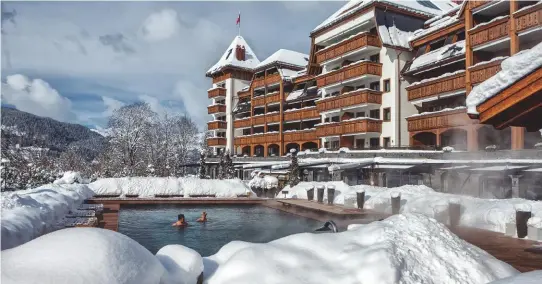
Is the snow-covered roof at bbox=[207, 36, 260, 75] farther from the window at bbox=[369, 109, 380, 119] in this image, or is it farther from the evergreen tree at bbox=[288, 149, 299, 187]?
the evergreen tree at bbox=[288, 149, 299, 187]

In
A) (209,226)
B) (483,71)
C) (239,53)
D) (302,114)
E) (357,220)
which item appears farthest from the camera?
(239,53)

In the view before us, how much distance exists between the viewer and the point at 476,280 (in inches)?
173

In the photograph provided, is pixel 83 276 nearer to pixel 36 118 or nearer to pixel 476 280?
pixel 476 280

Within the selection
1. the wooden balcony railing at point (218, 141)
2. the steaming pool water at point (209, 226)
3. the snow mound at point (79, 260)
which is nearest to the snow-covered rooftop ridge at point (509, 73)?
the snow mound at point (79, 260)

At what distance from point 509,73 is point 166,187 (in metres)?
23.4

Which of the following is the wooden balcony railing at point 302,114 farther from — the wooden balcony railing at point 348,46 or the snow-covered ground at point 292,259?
the snow-covered ground at point 292,259

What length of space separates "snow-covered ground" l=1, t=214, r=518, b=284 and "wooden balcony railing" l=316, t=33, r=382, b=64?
90.9 ft

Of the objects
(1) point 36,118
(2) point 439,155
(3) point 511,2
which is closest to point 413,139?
(2) point 439,155

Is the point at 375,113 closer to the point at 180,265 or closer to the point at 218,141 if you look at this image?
the point at 218,141

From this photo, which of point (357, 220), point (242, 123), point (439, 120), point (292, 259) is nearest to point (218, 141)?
point (242, 123)

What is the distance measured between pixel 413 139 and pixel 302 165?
29.2 feet

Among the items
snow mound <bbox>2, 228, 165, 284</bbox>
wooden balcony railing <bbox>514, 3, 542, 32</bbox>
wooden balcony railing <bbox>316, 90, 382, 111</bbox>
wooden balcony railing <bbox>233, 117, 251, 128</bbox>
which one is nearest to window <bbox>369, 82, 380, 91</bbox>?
wooden balcony railing <bbox>316, 90, 382, 111</bbox>

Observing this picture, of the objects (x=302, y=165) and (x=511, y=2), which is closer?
(x=511, y=2)

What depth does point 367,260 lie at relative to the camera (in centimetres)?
431
